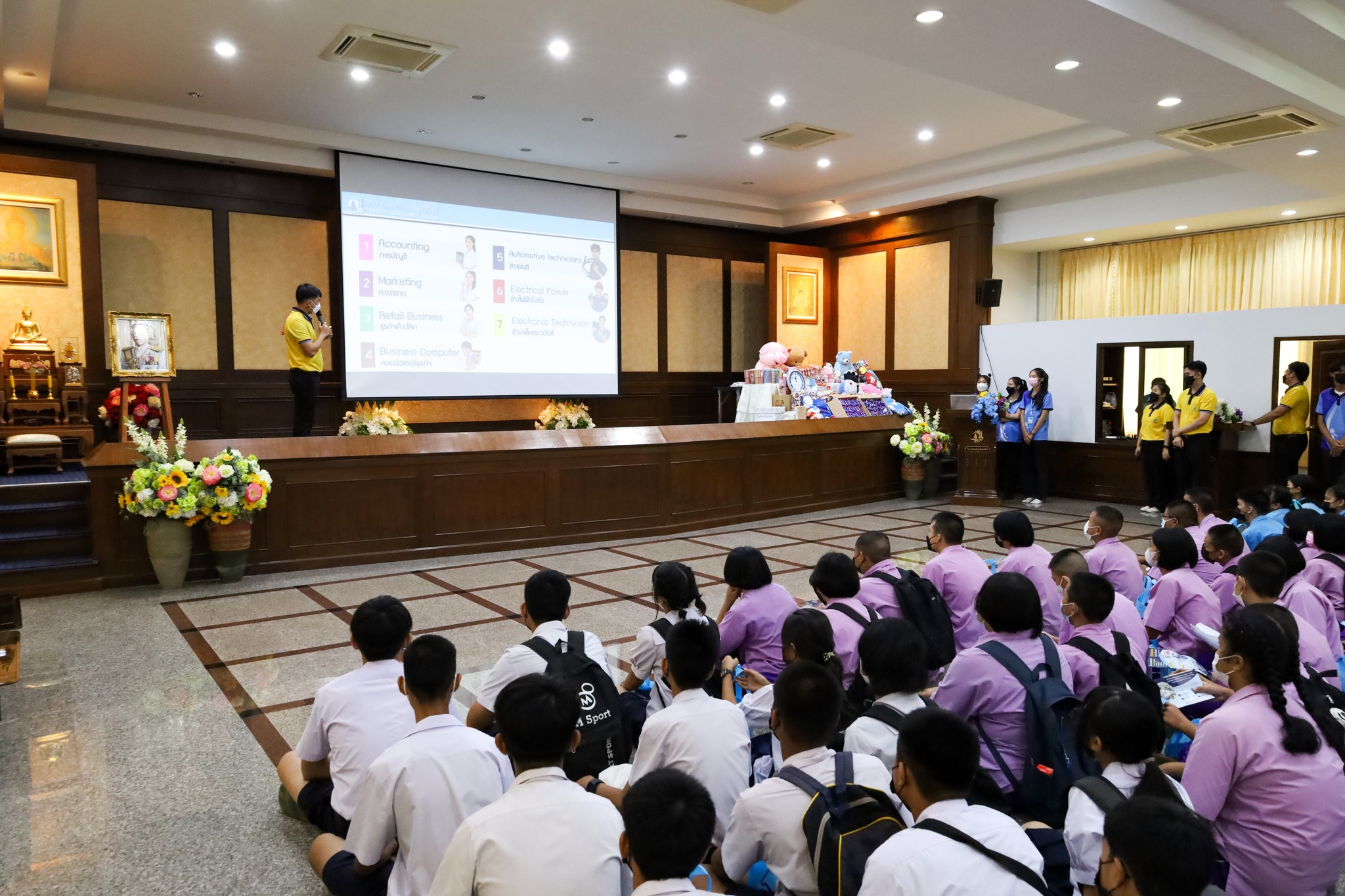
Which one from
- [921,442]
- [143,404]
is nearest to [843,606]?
[143,404]

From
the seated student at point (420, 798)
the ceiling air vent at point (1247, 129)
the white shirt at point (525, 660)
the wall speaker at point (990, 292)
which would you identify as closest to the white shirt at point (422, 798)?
the seated student at point (420, 798)

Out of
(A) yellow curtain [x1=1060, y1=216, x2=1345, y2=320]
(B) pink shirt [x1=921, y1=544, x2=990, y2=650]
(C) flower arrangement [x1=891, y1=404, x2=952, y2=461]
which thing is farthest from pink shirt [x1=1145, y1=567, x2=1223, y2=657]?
(A) yellow curtain [x1=1060, y1=216, x2=1345, y2=320]

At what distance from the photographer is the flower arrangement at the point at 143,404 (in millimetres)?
7066

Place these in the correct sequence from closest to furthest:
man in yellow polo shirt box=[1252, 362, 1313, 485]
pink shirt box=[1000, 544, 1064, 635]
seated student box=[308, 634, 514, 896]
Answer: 1. seated student box=[308, 634, 514, 896]
2. pink shirt box=[1000, 544, 1064, 635]
3. man in yellow polo shirt box=[1252, 362, 1313, 485]

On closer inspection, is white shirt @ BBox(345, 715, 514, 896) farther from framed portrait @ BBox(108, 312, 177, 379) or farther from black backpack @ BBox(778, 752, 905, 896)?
framed portrait @ BBox(108, 312, 177, 379)

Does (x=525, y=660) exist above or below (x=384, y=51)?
below

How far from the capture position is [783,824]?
168cm

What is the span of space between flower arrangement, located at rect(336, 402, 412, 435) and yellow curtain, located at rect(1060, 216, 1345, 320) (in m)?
8.91

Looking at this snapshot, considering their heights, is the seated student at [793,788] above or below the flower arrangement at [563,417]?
below

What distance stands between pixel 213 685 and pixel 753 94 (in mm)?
6326

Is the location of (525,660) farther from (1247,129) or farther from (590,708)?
(1247,129)

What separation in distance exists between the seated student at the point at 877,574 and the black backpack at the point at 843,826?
4.38 feet

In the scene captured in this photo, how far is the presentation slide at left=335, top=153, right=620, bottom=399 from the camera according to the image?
9055mm

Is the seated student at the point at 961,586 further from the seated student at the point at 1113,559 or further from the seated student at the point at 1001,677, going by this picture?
the seated student at the point at 1001,677
